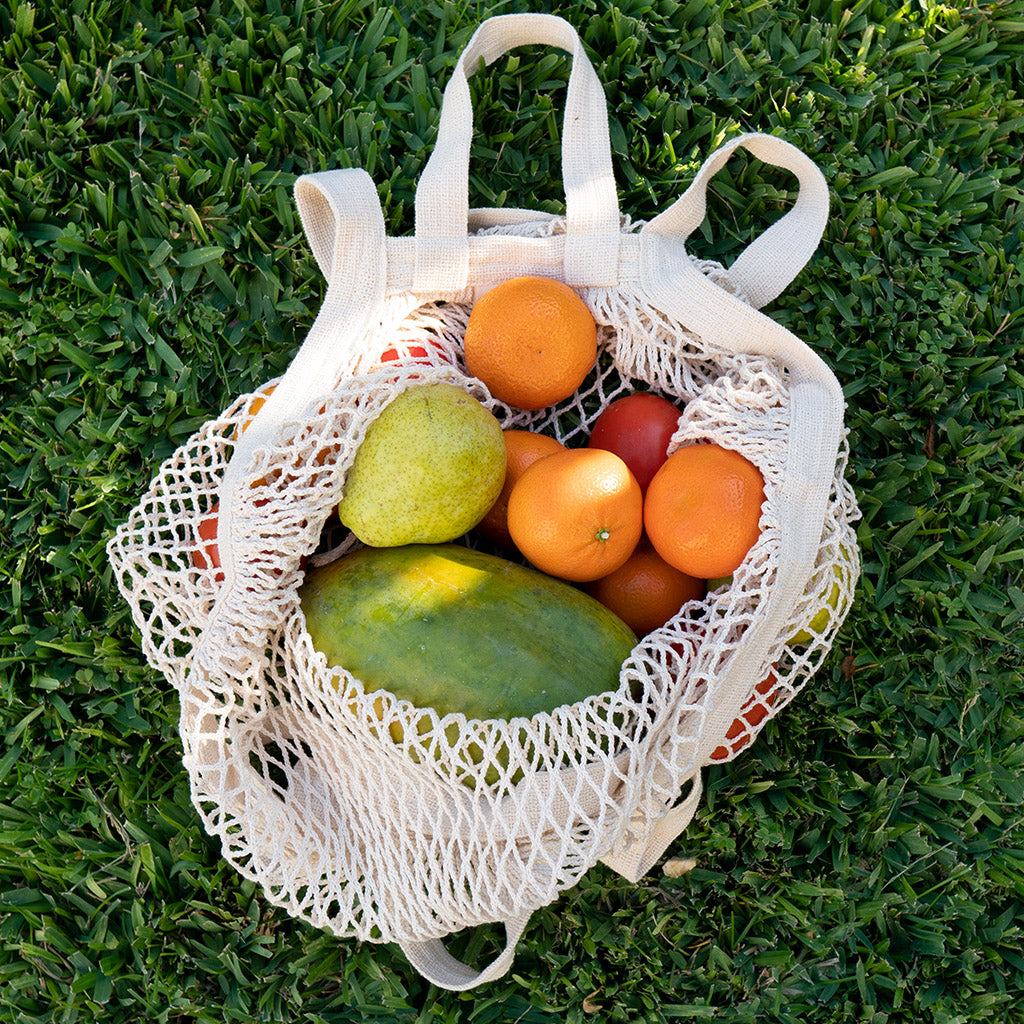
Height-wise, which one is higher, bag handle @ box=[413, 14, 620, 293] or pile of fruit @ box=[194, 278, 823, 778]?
bag handle @ box=[413, 14, 620, 293]

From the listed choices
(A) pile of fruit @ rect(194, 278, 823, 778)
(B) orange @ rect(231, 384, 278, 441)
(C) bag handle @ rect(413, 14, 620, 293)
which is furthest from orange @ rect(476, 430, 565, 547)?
(B) orange @ rect(231, 384, 278, 441)

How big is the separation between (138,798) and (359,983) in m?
0.55

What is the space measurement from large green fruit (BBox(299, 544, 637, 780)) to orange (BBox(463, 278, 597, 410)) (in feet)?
1.03

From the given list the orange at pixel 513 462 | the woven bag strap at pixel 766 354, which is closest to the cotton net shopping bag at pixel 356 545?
the woven bag strap at pixel 766 354

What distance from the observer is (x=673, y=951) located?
5.91ft

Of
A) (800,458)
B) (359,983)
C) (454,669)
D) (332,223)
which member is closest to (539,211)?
(332,223)

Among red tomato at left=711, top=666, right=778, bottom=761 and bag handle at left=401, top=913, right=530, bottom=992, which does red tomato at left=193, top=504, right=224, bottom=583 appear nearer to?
bag handle at left=401, top=913, right=530, bottom=992

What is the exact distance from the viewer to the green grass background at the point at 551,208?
5.86 feet

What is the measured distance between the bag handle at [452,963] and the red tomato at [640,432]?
2.57 feet

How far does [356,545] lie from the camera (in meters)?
1.63

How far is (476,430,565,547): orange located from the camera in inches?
63.6

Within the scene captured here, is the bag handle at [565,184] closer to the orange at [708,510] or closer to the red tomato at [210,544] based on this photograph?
the orange at [708,510]

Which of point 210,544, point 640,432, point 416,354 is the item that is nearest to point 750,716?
point 640,432

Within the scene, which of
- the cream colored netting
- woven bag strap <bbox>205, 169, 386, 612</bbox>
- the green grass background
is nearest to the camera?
the cream colored netting
